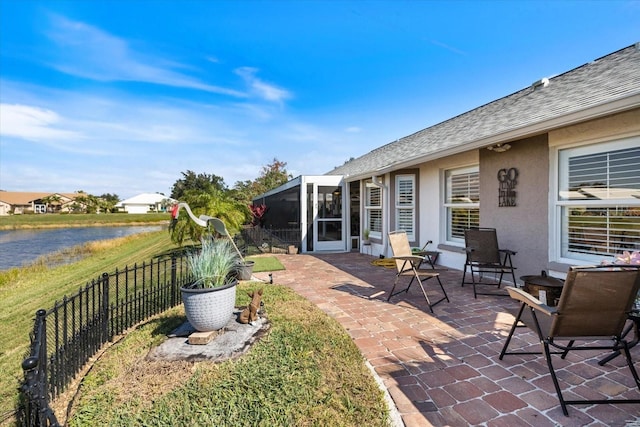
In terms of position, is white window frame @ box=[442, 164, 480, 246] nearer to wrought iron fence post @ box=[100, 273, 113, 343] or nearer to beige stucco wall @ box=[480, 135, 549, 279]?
beige stucco wall @ box=[480, 135, 549, 279]

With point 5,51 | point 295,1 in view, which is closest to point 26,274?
point 5,51

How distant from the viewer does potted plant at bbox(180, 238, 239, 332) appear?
335 cm

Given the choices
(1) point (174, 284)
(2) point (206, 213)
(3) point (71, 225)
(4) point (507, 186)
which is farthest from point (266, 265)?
(3) point (71, 225)

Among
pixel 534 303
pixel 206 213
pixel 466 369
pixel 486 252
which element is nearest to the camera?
pixel 534 303

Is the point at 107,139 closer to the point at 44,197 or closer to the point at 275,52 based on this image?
the point at 275,52

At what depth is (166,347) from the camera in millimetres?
3312

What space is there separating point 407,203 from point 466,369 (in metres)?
6.42

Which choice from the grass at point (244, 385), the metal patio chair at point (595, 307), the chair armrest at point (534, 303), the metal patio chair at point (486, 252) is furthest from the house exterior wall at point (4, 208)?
the metal patio chair at point (595, 307)

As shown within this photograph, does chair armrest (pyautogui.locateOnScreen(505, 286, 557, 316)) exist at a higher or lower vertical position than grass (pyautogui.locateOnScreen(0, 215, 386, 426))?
higher

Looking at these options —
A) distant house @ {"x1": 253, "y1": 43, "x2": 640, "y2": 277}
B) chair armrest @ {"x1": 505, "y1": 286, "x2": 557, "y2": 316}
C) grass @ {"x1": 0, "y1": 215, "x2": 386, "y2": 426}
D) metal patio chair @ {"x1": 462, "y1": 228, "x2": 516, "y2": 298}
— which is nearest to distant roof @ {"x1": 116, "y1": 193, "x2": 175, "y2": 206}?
distant house @ {"x1": 253, "y1": 43, "x2": 640, "y2": 277}

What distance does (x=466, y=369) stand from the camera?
2.82 meters

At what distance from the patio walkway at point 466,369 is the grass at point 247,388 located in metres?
0.36

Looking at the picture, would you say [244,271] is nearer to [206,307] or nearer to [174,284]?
[174,284]

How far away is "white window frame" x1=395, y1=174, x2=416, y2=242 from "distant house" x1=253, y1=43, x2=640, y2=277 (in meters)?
0.03
